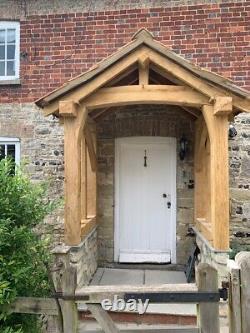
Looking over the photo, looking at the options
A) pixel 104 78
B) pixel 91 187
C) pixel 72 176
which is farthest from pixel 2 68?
pixel 72 176

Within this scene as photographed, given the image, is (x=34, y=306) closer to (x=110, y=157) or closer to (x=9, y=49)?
(x=110, y=157)

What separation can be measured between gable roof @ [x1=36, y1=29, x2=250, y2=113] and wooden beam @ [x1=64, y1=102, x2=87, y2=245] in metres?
0.43

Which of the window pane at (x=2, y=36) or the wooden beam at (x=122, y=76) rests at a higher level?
the window pane at (x=2, y=36)

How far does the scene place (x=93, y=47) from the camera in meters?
7.63

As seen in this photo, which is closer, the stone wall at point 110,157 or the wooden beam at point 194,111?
the wooden beam at point 194,111

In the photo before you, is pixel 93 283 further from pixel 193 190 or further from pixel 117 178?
pixel 193 190

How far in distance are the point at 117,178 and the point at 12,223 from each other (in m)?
3.99

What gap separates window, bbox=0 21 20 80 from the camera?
7.94 meters

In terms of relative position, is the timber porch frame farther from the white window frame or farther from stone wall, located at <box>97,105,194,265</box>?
the white window frame

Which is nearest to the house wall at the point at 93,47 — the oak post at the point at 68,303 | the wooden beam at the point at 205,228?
the wooden beam at the point at 205,228

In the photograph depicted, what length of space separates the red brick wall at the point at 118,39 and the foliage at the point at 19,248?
4.28 m

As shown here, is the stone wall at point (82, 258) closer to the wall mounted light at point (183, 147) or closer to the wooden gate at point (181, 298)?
the wooden gate at point (181, 298)

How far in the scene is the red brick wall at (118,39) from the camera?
7.27m

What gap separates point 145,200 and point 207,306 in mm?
4551
